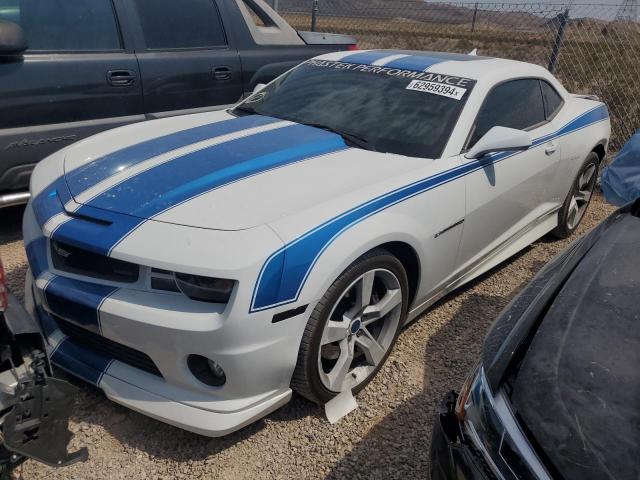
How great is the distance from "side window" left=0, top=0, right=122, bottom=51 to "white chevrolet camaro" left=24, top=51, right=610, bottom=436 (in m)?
1.09

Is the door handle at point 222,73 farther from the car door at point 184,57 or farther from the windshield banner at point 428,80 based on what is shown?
the windshield banner at point 428,80

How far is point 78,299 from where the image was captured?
2.13 m

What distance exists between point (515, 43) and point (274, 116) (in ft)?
34.1

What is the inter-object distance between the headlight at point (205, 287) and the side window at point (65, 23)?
2.45m

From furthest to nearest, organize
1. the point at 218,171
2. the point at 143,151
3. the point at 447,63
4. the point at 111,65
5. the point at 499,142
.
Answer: the point at 111,65, the point at 447,63, the point at 499,142, the point at 143,151, the point at 218,171

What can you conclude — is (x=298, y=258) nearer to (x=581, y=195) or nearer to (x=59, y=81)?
(x=59, y=81)

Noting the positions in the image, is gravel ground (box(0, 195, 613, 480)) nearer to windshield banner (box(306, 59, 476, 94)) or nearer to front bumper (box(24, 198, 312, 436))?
front bumper (box(24, 198, 312, 436))

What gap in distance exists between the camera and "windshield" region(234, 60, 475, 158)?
2926 millimetres

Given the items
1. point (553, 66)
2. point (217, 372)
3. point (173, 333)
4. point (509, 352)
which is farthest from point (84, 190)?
point (553, 66)

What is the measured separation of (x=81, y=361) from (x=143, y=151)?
3.42ft

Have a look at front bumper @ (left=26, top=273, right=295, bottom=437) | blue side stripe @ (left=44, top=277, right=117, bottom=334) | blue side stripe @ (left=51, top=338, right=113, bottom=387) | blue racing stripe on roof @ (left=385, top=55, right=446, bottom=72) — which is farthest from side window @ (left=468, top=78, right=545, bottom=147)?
blue side stripe @ (left=51, top=338, right=113, bottom=387)

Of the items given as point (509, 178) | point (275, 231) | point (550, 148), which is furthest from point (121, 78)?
point (550, 148)

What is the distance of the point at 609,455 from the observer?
1278 millimetres

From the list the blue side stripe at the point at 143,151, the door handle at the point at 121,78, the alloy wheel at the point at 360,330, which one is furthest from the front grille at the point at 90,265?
the door handle at the point at 121,78
